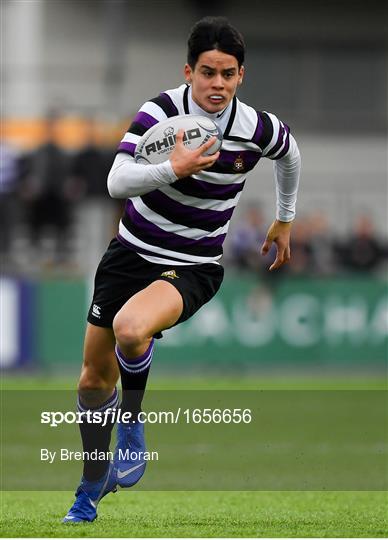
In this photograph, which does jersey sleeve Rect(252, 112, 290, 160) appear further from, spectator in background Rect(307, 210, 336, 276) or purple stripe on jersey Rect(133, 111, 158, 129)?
spectator in background Rect(307, 210, 336, 276)

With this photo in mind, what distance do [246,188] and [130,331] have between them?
13.8 metres

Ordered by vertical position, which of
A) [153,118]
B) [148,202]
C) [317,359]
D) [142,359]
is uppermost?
[153,118]

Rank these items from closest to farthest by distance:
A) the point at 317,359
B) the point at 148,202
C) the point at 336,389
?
the point at 148,202, the point at 336,389, the point at 317,359

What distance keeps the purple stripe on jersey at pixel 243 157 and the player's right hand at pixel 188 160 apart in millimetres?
376

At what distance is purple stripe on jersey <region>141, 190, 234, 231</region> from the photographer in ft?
20.9

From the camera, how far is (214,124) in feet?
19.8

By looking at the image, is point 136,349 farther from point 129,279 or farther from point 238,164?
point 238,164

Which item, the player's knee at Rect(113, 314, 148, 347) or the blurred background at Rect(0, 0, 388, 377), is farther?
the blurred background at Rect(0, 0, 388, 377)

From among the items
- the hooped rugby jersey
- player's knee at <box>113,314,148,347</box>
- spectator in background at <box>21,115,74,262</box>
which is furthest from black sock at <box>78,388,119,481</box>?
spectator in background at <box>21,115,74,262</box>

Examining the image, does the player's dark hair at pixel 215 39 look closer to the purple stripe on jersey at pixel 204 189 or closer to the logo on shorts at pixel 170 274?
the purple stripe on jersey at pixel 204 189

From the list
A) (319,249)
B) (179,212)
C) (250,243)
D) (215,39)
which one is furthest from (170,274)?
(319,249)

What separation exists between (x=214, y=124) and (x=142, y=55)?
18651mm

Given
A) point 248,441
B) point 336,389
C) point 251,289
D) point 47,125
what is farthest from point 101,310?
point 47,125

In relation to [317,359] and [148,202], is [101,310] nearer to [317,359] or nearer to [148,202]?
[148,202]
